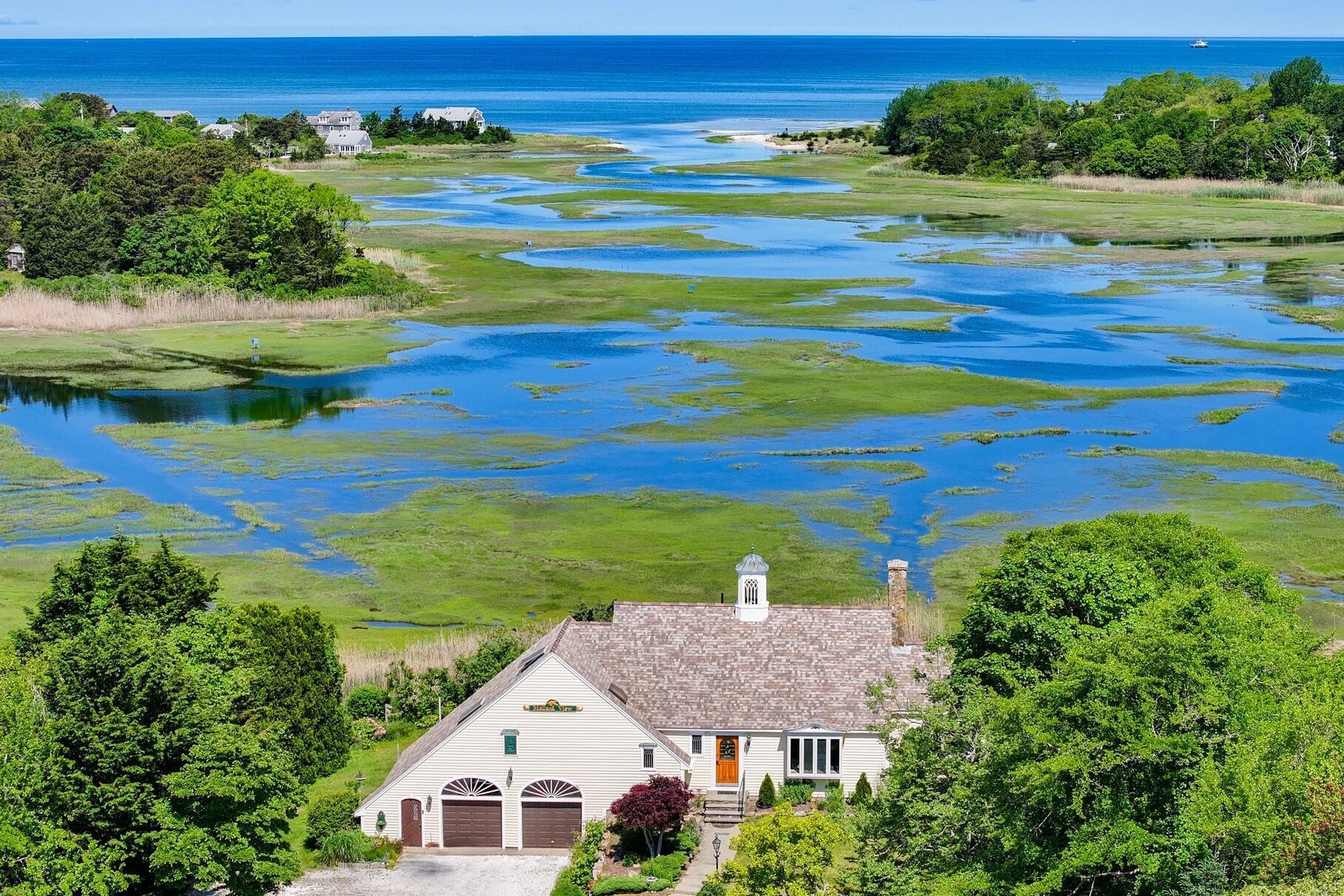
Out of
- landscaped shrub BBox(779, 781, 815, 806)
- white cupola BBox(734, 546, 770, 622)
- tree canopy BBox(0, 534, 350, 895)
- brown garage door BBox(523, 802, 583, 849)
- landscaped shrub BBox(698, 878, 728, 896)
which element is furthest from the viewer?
white cupola BBox(734, 546, 770, 622)

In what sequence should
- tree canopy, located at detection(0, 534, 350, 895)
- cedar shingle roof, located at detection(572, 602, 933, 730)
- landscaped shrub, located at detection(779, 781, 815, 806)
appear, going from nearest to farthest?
tree canopy, located at detection(0, 534, 350, 895) → landscaped shrub, located at detection(779, 781, 815, 806) → cedar shingle roof, located at detection(572, 602, 933, 730)

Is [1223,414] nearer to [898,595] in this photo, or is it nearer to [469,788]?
[898,595]

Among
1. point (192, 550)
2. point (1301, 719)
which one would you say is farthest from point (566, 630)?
point (192, 550)

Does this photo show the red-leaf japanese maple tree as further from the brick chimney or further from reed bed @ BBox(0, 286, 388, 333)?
reed bed @ BBox(0, 286, 388, 333)

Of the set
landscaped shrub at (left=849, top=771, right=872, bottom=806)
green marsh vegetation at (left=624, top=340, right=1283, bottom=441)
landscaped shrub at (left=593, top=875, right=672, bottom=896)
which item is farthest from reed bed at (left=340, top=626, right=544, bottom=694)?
green marsh vegetation at (left=624, top=340, right=1283, bottom=441)

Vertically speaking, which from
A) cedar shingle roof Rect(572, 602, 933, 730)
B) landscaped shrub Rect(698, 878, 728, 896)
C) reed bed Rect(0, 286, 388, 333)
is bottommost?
landscaped shrub Rect(698, 878, 728, 896)

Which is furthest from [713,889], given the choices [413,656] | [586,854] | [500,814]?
[413,656]

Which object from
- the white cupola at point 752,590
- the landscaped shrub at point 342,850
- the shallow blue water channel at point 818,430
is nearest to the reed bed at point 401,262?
the shallow blue water channel at point 818,430
